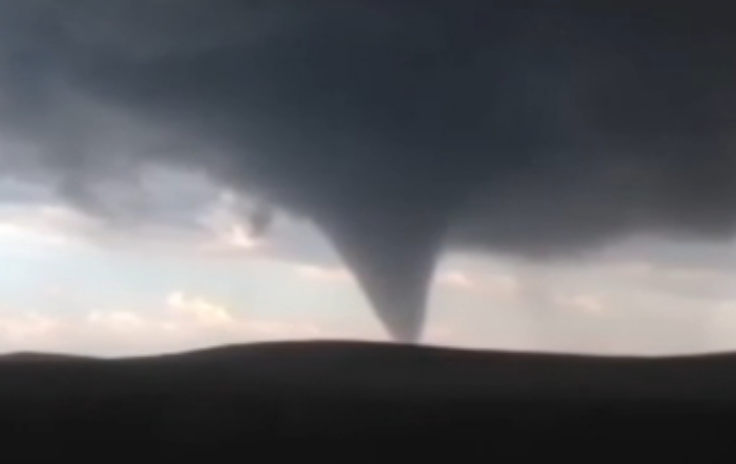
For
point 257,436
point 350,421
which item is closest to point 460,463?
point 350,421

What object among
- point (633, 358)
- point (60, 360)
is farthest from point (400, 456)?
point (633, 358)

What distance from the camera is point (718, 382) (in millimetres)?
18281

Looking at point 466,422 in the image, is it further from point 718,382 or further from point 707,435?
point 718,382

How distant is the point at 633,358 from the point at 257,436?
9.74 metres

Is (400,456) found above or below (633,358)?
below

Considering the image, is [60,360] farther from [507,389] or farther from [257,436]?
[507,389]

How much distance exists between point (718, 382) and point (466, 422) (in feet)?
16.5

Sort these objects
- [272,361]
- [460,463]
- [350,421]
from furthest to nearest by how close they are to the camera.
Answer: [272,361] < [350,421] < [460,463]

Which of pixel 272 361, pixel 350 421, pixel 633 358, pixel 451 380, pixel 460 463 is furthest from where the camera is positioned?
pixel 633 358

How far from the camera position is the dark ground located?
49.1 feet

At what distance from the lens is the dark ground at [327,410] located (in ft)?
49.1

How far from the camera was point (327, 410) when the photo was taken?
1590 cm

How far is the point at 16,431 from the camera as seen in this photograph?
1534 cm

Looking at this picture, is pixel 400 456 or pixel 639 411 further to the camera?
pixel 639 411
